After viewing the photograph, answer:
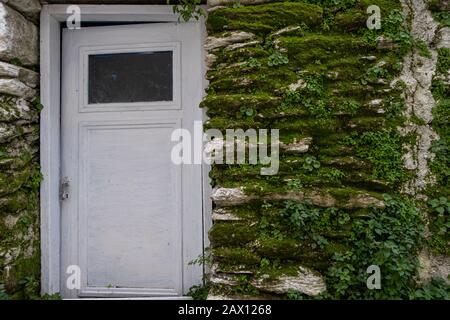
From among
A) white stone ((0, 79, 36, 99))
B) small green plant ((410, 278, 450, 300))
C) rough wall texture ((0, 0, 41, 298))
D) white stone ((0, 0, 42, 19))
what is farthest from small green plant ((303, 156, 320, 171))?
white stone ((0, 0, 42, 19))

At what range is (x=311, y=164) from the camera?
2.34 m

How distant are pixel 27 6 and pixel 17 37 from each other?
0.93 ft

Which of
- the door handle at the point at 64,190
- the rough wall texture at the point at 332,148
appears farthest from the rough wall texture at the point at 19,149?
the rough wall texture at the point at 332,148

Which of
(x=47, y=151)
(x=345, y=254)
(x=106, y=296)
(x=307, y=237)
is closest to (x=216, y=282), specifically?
(x=307, y=237)

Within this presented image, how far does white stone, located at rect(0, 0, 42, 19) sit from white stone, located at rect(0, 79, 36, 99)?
0.57 m

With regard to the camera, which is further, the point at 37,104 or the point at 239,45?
the point at 37,104

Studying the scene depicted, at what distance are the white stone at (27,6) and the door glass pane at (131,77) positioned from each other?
0.52 meters

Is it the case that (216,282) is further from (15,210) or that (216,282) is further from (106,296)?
(15,210)

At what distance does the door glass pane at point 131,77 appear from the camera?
2.95 metres

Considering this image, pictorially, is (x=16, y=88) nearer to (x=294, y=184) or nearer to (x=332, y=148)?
(x=294, y=184)

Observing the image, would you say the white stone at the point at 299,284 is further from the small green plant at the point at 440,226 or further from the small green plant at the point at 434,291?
the small green plant at the point at 440,226

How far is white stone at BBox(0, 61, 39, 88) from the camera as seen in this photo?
100 inches

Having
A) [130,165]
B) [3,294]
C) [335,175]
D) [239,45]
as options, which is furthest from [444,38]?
[3,294]

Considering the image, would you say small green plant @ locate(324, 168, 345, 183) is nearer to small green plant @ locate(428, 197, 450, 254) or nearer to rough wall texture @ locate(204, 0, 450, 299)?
rough wall texture @ locate(204, 0, 450, 299)
